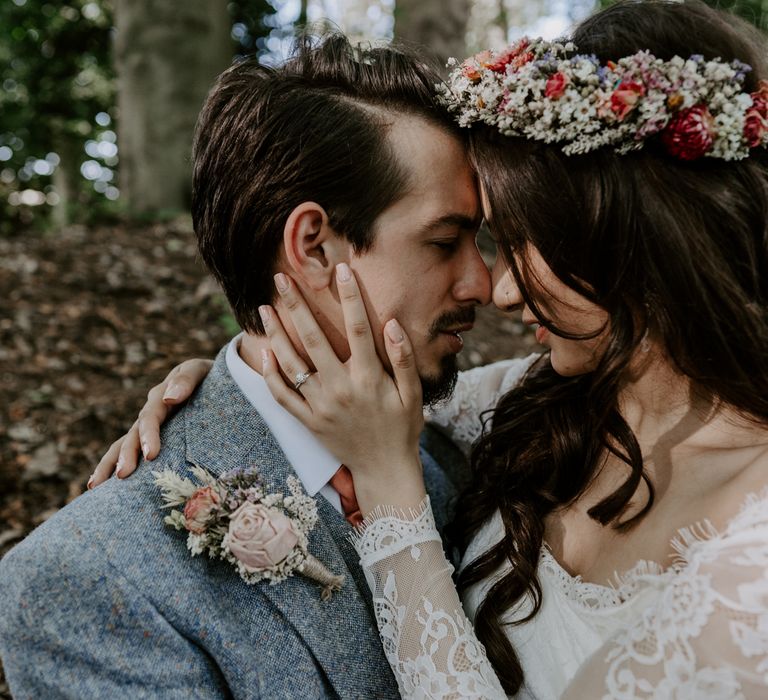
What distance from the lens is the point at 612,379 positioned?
2111 mm

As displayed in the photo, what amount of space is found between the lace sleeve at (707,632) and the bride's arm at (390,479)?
0.40m

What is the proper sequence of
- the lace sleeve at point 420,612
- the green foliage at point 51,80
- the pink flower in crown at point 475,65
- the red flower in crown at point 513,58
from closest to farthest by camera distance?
the lace sleeve at point 420,612, the red flower in crown at point 513,58, the pink flower in crown at point 475,65, the green foliage at point 51,80

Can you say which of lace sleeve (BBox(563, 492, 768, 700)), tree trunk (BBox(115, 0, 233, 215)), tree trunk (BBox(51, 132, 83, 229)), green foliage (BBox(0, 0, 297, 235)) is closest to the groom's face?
lace sleeve (BBox(563, 492, 768, 700))

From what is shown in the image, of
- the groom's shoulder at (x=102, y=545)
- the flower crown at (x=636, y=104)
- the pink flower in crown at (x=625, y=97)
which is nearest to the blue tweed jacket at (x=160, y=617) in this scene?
the groom's shoulder at (x=102, y=545)

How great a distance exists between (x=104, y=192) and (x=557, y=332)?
1793 cm

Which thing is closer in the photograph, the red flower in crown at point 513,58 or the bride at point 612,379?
the bride at point 612,379

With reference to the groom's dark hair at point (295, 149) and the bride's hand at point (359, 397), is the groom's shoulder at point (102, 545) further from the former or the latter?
the groom's dark hair at point (295, 149)

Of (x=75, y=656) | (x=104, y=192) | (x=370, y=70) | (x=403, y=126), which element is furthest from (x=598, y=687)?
(x=104, y=192)

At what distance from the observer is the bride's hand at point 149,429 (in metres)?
2.05

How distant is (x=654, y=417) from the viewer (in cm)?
220

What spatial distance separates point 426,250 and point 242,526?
3.43 ft

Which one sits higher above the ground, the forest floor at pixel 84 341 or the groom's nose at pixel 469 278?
the groom's nose at pixel 469 278

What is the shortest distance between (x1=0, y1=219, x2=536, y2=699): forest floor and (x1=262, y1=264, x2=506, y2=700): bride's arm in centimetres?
185

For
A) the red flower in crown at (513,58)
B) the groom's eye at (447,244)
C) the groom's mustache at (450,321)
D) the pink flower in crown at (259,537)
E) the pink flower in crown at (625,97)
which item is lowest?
the pink flower in crown at (259,537)
